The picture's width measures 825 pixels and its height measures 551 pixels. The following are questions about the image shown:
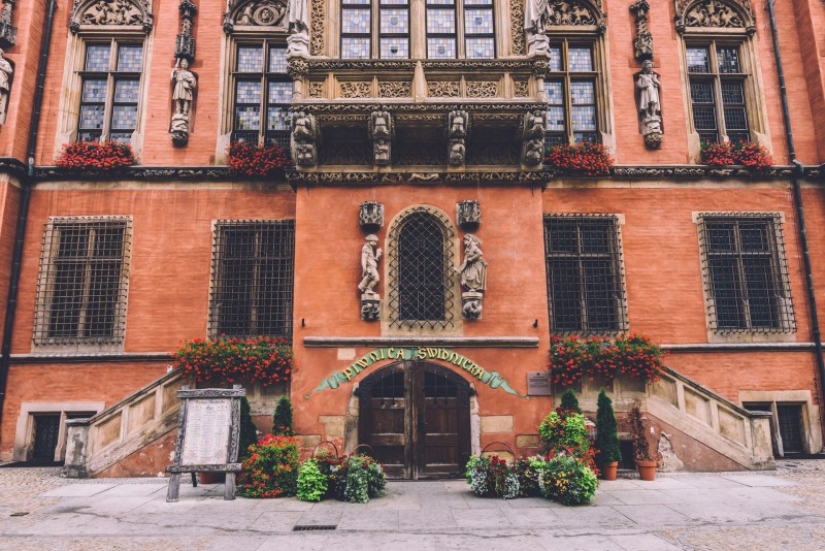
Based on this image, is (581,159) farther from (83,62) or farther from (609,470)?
(83,62)

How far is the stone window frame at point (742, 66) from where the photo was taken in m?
15.4

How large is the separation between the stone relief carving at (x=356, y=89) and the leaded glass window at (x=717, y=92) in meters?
9.31

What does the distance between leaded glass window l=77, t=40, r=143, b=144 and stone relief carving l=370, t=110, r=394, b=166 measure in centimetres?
730

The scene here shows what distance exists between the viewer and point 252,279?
14.2m

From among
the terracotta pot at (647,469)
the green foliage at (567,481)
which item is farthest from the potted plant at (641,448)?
the green foliage at (567,481)

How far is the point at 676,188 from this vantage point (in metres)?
14.8

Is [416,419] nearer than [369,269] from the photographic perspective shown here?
Yes

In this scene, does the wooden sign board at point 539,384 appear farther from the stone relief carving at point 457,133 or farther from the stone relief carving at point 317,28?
the stone relief carving at point 317,28

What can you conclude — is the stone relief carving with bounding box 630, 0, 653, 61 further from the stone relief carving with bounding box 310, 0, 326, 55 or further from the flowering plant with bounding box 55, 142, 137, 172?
the flowering plant with bounding box 55, 142, 137, 172

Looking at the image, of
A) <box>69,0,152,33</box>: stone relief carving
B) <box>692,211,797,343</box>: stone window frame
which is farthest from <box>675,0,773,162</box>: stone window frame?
<box>69,0,152,33</box>: stone relief carving

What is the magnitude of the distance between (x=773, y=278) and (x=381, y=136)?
11.0 m

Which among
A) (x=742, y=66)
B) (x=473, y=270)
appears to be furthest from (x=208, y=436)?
(x=742, y=66)

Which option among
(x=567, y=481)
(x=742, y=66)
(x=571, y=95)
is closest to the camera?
(x=567, y=481)

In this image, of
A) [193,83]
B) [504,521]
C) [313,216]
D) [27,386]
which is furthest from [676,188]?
[27,386]
